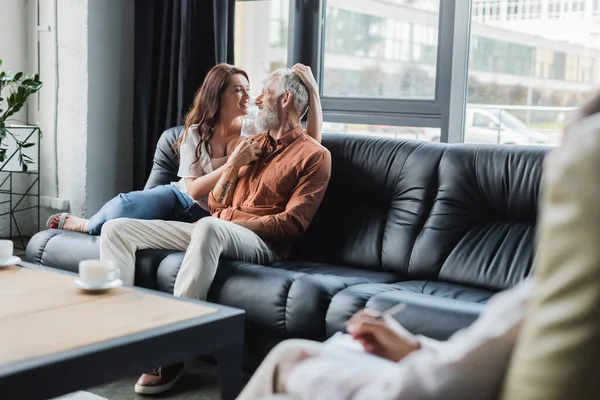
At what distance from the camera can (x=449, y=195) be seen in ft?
10.3

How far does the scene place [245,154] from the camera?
340 cm

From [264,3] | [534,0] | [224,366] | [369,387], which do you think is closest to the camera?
[369,387]

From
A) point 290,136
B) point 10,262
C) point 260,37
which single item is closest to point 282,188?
point 290,136

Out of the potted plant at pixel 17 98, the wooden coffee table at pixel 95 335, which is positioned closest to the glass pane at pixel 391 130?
the potted plant at pixel 17 98

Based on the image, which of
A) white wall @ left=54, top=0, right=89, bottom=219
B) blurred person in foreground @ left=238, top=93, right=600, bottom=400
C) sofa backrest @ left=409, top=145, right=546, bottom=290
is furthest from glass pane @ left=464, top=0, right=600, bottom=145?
blurred person in foreground @ left=238, top=93, right=600, bottom=400

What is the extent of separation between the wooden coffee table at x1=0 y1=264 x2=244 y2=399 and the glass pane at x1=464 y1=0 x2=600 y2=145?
2.04m

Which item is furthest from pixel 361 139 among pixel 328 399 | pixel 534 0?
pixel 328 399

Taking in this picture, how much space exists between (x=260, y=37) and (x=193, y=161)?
128 centimetres

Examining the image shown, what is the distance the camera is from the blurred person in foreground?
771mm

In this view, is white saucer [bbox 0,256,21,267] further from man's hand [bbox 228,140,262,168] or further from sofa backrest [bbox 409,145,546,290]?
sofa backrest [bbox 409,145,546,290]

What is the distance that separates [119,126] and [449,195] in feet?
7.94

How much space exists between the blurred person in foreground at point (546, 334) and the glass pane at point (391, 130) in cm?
289

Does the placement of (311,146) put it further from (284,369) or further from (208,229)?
(284,369)

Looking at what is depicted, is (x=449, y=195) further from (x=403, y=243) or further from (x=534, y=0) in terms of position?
(x=534, y=0)
